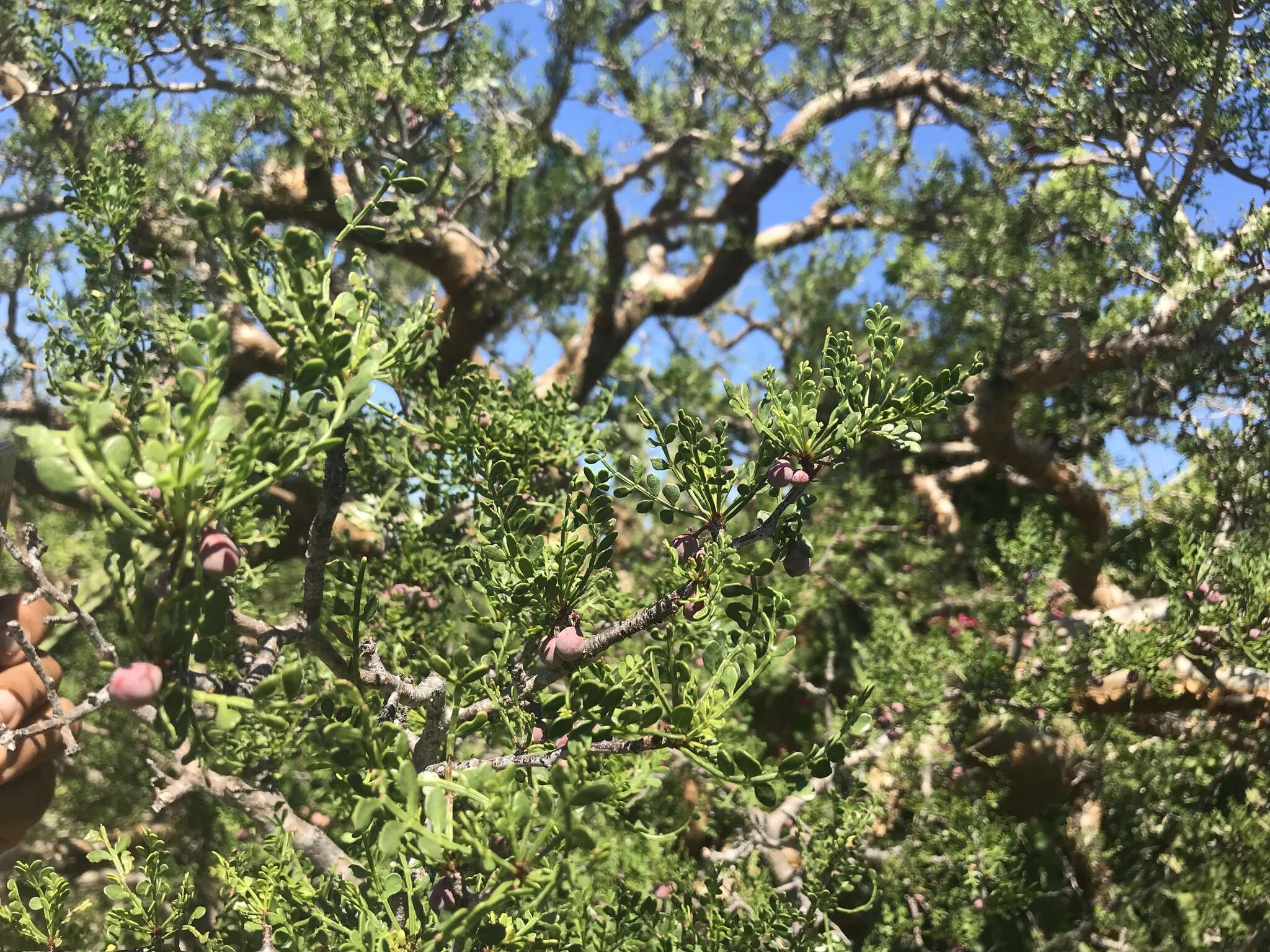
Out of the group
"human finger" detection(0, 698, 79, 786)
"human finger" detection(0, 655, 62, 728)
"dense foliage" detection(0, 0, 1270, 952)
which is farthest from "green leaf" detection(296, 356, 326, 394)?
"human finger" detection(0, 698, 79, 786)

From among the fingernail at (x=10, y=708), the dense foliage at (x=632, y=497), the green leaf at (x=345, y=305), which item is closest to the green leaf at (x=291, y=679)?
the dense foliage at (x=632, y=497)

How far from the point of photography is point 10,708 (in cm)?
199

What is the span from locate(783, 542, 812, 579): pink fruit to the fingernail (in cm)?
206

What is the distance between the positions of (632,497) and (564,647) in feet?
9.62

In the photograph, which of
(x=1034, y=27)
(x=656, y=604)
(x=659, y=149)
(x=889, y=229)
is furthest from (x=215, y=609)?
(x=659, y=149)

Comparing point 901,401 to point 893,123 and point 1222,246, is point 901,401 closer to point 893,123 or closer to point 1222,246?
point 1222,246

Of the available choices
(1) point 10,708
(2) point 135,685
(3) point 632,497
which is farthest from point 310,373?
(3) point 632,497

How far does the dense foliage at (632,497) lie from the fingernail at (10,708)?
0.26 metres

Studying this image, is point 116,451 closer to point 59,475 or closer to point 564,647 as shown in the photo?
point 59,475

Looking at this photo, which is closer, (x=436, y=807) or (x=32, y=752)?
(x=436, y=807)

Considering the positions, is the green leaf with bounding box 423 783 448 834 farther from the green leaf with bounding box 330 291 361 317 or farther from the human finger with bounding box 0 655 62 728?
the human finger with bounding box 0 655 62 728

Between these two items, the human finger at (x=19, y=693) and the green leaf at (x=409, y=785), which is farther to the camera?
the human finger at (x=19, y=693)

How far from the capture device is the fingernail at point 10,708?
1958 mm

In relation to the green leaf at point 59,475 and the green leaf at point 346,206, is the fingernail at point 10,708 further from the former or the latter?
the green leaf at point 346,206
